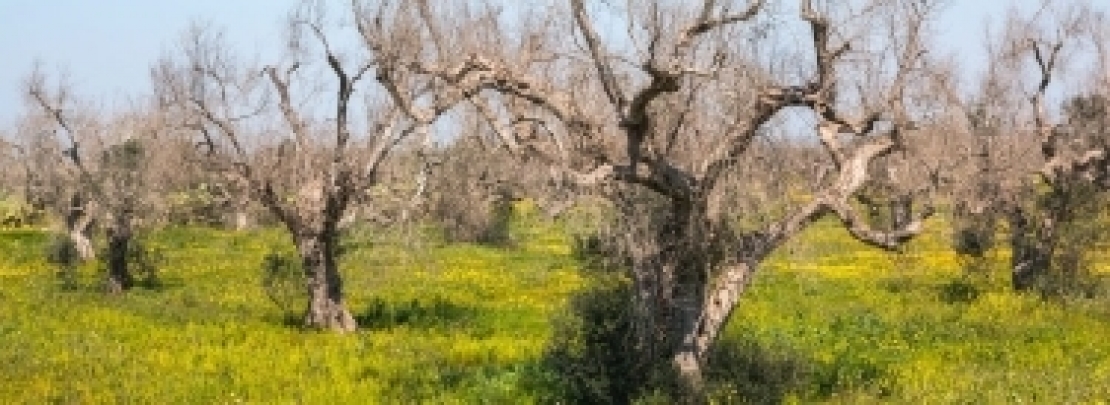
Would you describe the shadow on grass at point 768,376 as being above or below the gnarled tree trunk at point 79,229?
below

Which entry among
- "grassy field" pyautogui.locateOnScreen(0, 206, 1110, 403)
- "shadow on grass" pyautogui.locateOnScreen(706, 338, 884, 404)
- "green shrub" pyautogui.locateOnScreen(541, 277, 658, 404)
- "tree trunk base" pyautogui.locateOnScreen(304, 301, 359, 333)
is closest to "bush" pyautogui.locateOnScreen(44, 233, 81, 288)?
"grassy field" pyautogui.locateOnScreen(0, 206, 1110, 403)

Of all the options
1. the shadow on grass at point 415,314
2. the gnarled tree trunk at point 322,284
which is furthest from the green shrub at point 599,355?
the gnarled tree trunk at point 322,284

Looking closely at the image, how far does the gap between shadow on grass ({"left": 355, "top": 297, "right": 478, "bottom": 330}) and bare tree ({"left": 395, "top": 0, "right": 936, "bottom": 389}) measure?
9954 millimetres

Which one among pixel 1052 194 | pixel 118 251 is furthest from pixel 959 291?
pixel 118 251

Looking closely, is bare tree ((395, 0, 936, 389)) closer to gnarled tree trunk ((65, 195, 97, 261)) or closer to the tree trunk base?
the tree trunk base

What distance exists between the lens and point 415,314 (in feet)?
84.7

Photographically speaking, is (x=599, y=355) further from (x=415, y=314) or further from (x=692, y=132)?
(x=415, y=314)

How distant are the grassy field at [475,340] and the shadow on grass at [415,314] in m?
0.08

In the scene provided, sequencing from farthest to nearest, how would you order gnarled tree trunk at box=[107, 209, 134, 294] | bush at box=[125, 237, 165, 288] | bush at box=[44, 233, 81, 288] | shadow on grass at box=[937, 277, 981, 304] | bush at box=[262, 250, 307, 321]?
bush at box=[44, 233, 81, 288] < bush at box=[125, 237, 165, 288] < gnarled tree trunk at box=[107, 209, 134, 294] < shadow on grass at box=[937, 277, 981, 304] < bush at box=[262, 250, 307, 321]

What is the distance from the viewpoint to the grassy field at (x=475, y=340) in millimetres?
16078

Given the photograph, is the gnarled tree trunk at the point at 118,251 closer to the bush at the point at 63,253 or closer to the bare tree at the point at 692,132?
the bush at the point at 63,253

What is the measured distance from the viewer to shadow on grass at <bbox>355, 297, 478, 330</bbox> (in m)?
24.8

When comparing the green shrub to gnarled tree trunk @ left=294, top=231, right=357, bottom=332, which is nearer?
the green shrub

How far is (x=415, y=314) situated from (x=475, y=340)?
14.6 ft
